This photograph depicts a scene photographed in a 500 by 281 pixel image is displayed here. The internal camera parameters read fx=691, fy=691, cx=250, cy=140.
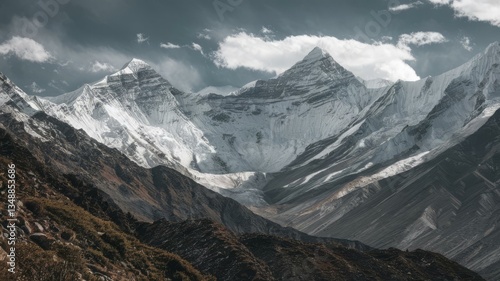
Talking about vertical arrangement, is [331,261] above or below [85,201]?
below

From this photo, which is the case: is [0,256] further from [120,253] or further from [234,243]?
[234,243]

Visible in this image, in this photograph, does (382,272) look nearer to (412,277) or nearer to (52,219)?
(412,277)

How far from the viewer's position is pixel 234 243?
284 feet

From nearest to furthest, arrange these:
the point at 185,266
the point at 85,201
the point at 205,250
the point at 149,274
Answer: the point at 149,274, the point at 185,266, the point at 85,201, the point at 205,250

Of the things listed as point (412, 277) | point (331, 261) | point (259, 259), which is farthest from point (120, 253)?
point (412, 277)

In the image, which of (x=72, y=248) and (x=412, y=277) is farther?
(x=412, y=277)

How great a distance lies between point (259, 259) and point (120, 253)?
38.2 meters

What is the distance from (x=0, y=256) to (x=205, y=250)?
160 ft

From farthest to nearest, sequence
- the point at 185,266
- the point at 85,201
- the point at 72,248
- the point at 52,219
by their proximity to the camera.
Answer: the point at 85,201 → the point at 185,266 → the point at 52,219 → the point at 72,248

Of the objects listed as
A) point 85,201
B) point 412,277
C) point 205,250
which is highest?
point 85,201

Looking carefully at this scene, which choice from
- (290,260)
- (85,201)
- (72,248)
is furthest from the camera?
(290,260)

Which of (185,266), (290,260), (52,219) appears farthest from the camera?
(290,260)

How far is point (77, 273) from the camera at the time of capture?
40.3m

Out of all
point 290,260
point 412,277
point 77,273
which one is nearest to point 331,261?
point 290,260
